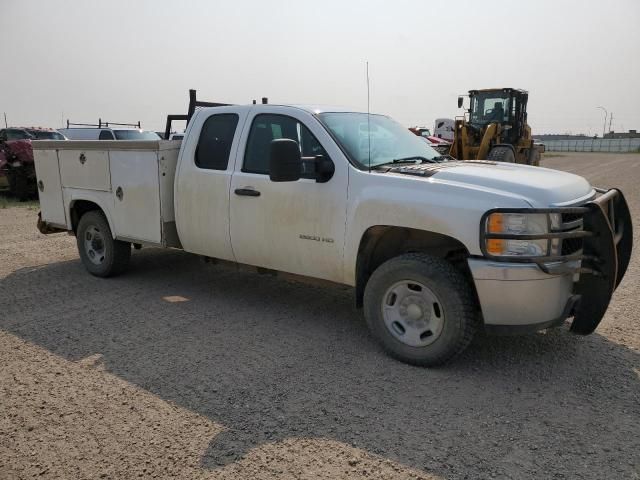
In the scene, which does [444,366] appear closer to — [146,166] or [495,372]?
[495,372]

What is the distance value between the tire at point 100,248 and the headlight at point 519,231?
4445 millimetres

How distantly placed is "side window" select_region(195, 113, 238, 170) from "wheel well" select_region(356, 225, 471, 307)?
5.48 ft

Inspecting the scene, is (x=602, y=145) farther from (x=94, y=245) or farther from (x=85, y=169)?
(x=85, y=169)

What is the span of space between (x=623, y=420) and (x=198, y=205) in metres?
3.86

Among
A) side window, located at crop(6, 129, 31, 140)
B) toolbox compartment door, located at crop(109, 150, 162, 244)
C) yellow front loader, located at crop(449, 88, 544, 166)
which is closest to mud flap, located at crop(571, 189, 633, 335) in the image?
toolbox compartment door, located at crop(109, 150, 162, 244)

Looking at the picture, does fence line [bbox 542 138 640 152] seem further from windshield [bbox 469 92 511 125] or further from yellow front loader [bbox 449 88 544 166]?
windshield [bbox 469 92 511 125]

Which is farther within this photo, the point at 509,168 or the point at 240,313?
A: the point at 240,313

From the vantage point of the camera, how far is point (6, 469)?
2.76 metres

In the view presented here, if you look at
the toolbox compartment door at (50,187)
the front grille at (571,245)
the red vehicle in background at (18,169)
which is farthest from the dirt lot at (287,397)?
the red vehicle in background at (18,169)

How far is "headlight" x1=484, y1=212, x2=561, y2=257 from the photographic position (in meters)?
3.45

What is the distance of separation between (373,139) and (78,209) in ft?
13.3

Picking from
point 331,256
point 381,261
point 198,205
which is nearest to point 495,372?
point 381,261

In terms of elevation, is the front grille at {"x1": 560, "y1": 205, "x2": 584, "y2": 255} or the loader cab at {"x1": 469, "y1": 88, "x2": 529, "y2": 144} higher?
the loader cab at {"x1": 469, "y1": 88, "x2": 529, "y2": 144}

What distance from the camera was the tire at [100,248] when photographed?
6184 millimetres
